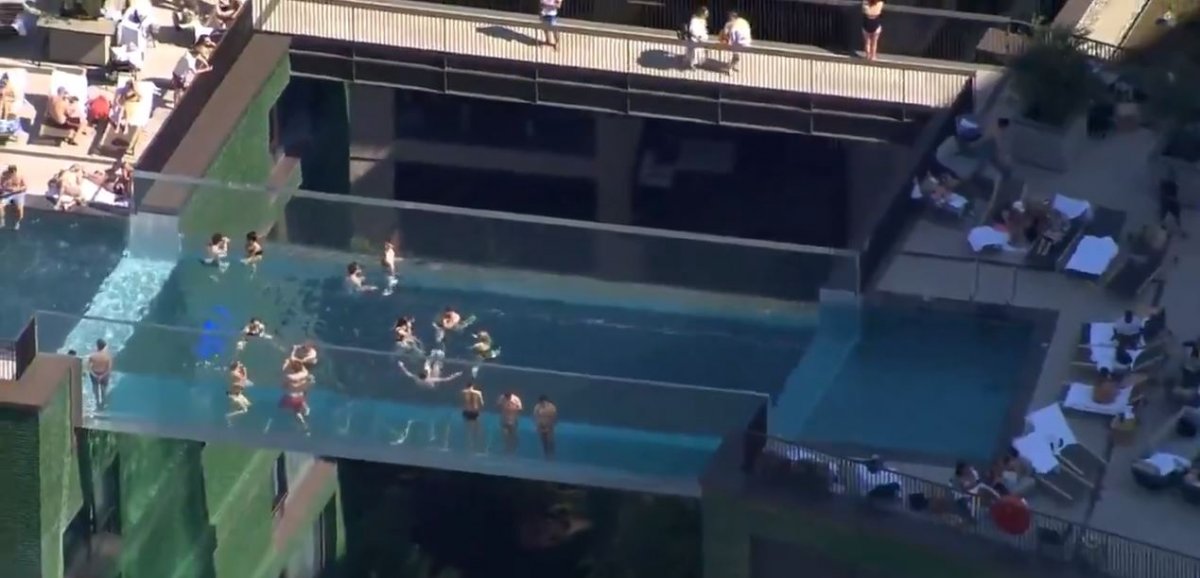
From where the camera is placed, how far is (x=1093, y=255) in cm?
5503

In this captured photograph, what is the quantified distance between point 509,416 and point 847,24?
36.7 feet

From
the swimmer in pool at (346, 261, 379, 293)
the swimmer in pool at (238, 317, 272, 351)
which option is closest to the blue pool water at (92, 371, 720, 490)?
the swimmer in pool at (238, 317, 272, 351)

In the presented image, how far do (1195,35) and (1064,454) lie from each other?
39.3ft

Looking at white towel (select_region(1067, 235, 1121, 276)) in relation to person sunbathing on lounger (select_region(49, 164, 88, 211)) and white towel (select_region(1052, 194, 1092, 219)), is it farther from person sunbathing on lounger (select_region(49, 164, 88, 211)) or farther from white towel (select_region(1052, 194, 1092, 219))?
person sunbathing on lounger (select_region(49, 164, 88, 211))

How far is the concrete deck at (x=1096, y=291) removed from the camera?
164ft

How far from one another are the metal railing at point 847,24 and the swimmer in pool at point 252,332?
398 inches

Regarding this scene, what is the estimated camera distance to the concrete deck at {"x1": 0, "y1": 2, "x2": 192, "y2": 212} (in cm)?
5703

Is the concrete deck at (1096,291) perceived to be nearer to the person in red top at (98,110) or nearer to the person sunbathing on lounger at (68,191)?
the person sunbathing on lounger at (68,191)

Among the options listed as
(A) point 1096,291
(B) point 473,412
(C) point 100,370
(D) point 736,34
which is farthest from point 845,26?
(C) point 100,370

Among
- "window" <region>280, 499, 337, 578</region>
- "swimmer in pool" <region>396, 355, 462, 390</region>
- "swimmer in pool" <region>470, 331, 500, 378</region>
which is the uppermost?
"swimmer in pool" <region>470, 331, 500, 378</region>

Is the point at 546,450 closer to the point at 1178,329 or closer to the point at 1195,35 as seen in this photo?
the point at 1178,329

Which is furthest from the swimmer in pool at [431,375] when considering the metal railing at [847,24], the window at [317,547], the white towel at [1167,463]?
the metal railing at [847,24]

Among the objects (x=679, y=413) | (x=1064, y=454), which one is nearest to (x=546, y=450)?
(x=679, y=413)

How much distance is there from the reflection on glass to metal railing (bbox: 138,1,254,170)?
14.6 ft
